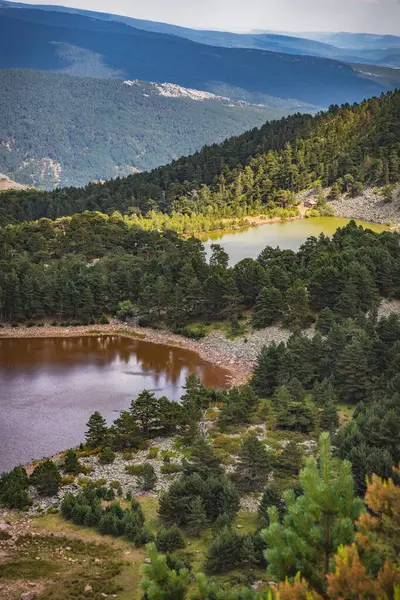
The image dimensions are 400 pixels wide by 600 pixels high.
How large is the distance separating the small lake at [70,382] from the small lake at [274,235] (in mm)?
29458

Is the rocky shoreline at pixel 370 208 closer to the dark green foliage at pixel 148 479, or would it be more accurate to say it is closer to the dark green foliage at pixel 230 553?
the dark green foliage at pixel 148 479

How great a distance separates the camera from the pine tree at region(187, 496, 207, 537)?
2866 centimetres

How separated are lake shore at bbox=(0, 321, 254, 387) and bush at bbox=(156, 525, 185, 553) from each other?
92.6 ft

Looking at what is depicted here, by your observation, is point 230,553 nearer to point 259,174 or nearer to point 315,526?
point 315,526

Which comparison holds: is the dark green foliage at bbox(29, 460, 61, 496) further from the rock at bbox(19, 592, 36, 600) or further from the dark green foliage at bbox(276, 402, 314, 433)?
the dark green foliage at bbox(276, 402, 314, 433)

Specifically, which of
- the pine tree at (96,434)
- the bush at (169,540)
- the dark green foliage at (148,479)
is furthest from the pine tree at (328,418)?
the bush at (169,540)

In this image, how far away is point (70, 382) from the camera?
53.2 metres

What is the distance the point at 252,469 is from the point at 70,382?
23.6m

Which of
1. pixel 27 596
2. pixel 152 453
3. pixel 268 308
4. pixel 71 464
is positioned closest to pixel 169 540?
pixel 27 596

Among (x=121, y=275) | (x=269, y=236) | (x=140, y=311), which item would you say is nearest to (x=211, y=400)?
(x=140, y=311)

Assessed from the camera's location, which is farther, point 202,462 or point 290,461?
point 202,462

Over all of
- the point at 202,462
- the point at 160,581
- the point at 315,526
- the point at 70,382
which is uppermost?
the point at 315,526

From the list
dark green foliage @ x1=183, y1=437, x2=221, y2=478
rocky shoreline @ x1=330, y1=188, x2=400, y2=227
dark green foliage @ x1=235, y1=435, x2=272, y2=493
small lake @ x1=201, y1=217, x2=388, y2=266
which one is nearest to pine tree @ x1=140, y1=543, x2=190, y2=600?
dark green foliage @ x1=235, y1=435, x2=272, y2=493

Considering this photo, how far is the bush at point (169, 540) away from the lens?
2670 centimetres
